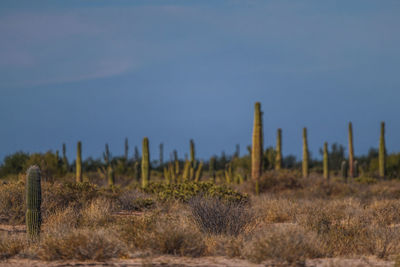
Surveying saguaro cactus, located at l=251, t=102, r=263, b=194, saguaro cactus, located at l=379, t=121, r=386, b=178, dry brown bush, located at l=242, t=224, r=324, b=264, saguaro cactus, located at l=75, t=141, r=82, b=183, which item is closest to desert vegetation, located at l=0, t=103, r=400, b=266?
dry brown bush, located at l=242, t=224, r=324, b=264

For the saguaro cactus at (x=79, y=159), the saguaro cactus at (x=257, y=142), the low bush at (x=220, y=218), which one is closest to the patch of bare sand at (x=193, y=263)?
the low bush at (x=220, y=218)

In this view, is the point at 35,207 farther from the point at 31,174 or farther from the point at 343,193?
the point at 343,193

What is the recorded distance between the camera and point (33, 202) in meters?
12.4

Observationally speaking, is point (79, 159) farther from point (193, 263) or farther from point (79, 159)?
point (193, 263)

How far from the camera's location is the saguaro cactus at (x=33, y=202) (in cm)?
1222

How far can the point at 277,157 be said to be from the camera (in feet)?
129

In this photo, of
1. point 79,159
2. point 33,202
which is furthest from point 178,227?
point 79,159

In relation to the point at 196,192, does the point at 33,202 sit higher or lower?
higher

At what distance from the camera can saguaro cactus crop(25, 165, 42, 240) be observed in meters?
12.2

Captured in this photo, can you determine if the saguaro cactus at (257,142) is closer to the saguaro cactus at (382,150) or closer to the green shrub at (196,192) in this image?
the green shrub at (196,192)

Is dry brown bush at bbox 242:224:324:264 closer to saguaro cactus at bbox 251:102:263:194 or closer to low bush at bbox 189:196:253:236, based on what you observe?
low bush at bbox 189:196:253:236

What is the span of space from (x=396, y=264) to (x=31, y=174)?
8.16 meters

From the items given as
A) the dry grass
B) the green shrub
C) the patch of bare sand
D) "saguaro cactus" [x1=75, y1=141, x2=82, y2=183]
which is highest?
"saguaro cactus" [x1=75, y1=141, x2=82, y2=183]

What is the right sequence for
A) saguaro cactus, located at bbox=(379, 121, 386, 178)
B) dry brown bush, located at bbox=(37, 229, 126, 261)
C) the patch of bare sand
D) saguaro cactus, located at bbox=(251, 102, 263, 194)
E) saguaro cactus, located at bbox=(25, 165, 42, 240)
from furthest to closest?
saguaro cactus, located at bbox=(379, 121, 386, 178) → saguaro cactus, located at bbox=(251, 102, 263, 194) → saguaro cactus, located at bbox=(25, 165, 42, 240) → dry brown bush, located at bbox=(37, 229, 126, 261) → the patch of bare sand
